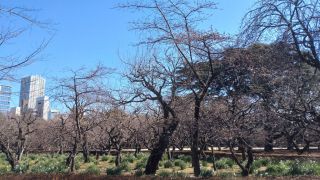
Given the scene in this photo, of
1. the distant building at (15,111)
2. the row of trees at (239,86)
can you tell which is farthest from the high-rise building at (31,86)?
the distant building at (15,111)

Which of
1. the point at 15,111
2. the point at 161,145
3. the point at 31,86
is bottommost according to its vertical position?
the point at 161,145

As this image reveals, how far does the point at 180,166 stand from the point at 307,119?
50.4 ft

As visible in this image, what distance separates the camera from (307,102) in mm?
10406

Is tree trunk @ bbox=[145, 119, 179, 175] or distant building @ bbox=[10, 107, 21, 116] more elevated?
distant building @ bbox=[10, 107, 21, 116]

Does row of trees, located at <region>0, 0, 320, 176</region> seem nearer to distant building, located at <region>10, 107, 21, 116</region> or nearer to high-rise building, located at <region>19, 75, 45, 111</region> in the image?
high-rise building, located at <region>19, 75, 45, 111</region>

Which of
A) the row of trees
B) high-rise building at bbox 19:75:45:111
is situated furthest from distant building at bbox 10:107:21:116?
high-rise building at bbox 19:75:45:111

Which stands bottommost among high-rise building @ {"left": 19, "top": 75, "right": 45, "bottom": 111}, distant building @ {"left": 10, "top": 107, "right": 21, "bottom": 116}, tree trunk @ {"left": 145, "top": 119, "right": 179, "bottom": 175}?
tree trunk @ {"left": 145, "top": 119, "right": 179, "bottom": 175}

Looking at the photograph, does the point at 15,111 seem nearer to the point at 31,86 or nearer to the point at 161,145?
the point at 161,145

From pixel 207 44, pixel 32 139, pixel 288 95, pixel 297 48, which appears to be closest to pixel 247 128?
pixel 207 44

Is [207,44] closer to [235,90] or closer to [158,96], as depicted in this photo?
[158,96]

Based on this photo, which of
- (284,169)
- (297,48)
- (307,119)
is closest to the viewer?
(297,48)

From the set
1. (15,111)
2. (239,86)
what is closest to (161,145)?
(239,86)

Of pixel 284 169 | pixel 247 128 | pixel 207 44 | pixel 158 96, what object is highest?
pixel 207 44

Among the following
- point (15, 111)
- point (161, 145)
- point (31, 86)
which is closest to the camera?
point (31, 86)
